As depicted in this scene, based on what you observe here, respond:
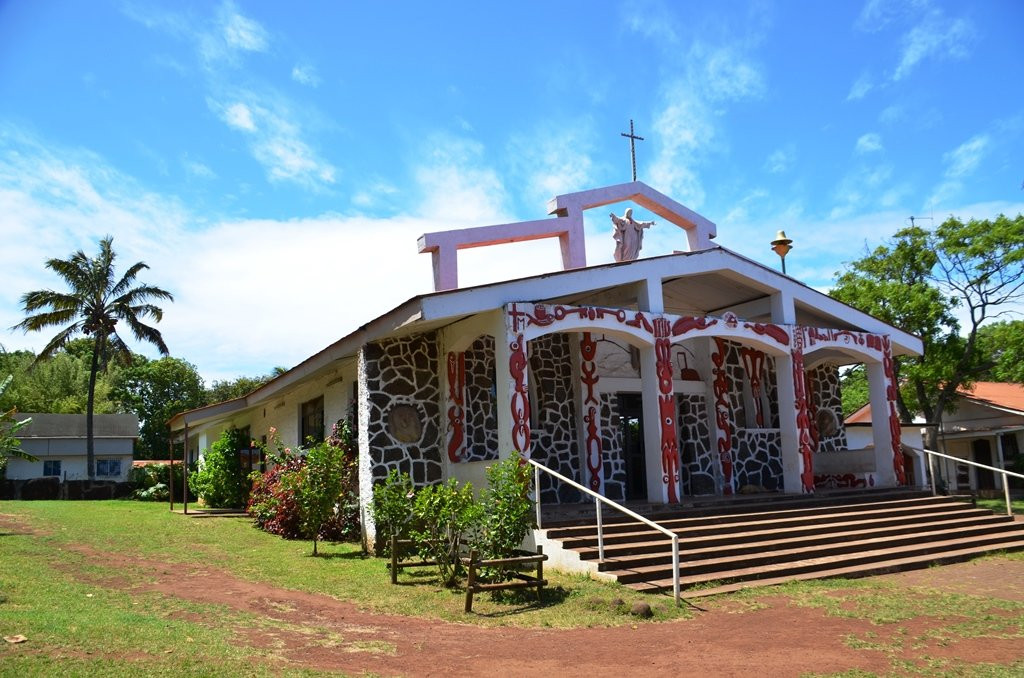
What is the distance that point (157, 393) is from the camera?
2072 inches

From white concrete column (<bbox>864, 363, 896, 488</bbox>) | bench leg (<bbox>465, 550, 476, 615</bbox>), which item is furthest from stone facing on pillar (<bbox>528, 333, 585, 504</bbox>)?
white concrete column (<bbox>864, 363, 896, 488</bbox>)

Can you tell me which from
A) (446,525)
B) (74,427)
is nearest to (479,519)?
(446,525)

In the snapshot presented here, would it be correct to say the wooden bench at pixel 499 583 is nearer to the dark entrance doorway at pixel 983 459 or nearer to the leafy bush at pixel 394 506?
the leafy bush at pixel 394 506

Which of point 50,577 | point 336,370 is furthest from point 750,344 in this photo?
point 50,577

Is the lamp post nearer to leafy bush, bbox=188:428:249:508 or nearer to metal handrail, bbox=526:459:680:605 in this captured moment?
metal handrail, bbox=526:459:680:605

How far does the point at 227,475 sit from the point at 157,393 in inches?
1415

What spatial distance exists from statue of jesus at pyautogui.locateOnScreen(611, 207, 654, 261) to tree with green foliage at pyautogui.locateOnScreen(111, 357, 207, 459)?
139ft

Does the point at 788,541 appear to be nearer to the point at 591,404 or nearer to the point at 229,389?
the point at 591,404

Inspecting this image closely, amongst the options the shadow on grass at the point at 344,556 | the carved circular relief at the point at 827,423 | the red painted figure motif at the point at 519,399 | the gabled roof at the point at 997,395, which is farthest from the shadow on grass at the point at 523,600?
the gabled roof at the point at 997,395

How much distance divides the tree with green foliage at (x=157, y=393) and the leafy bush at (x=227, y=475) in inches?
1248

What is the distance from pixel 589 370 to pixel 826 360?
6659 mm

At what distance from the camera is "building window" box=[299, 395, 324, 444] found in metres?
16.0

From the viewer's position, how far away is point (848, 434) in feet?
72.3

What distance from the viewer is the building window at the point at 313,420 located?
16.0m
